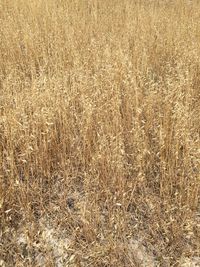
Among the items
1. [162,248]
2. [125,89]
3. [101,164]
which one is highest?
[125,89]

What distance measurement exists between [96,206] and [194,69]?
2.70m

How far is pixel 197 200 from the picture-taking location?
254 centimetres

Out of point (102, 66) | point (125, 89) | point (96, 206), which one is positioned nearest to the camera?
point (96, 206)

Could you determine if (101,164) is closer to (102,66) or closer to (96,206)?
(96,206)

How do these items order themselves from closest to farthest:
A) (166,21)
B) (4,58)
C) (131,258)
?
(131,258)
(4,58)
(166,21)

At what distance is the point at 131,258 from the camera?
2221 millimetres

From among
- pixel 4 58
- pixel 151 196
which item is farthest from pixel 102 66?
pixel 151 196

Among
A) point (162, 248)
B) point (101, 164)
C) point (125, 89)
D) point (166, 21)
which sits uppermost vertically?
point (166, 21)

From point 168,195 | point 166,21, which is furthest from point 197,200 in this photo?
point 166,21

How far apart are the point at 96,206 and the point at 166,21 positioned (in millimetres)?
4461

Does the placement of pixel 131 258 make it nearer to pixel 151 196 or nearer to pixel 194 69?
pixel 151 196

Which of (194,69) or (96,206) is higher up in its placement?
(194,69)

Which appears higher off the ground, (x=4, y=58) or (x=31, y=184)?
(x=4, y=58)

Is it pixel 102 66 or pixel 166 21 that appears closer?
pixel 102 66
